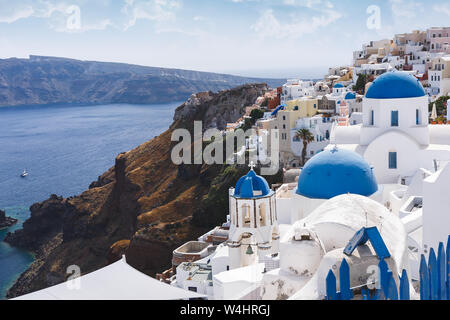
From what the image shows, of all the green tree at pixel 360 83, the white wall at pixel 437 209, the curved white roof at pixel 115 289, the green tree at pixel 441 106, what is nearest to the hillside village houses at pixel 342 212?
the white wall at pixel 437 209

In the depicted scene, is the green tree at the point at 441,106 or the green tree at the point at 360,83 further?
the green tree at the point at 360,83

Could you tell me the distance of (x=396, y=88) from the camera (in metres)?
19.0

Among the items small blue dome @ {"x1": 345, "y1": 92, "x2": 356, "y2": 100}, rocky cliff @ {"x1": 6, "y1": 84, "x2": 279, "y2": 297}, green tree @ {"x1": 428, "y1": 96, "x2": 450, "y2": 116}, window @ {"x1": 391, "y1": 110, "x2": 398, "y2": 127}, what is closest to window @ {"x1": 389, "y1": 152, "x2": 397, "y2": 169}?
window @ {"x1": 391, "y1": 110, "x2": 398, "y2": 127}

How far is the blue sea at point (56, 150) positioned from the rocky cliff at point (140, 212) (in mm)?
3240

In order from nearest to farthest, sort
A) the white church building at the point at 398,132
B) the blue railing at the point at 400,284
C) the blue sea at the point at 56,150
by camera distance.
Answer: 1. the blue railing at the point at 400,284
2. the white church building at the point at 398,132
3. the blue sea at the point at 56,150

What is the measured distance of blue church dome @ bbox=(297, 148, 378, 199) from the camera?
1533 cm

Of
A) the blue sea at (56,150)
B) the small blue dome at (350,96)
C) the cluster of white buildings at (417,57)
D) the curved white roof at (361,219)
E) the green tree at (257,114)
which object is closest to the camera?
the curved white roof at (361,219)

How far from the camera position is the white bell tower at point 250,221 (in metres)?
15.8

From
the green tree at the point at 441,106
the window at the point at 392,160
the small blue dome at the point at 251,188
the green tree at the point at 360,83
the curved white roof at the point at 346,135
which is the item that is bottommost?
the small blue dome at the point at 251,188

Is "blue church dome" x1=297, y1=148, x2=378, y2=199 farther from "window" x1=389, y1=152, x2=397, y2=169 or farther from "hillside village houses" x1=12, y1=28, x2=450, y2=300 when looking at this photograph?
"window" x1=389, y1=152, x2=397, y2=169

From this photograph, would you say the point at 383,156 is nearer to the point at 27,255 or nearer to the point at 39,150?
the point at 27,255

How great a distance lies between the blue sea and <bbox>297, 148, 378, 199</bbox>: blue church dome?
3383 centimetres

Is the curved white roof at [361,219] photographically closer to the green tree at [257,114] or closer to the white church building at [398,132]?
the white church building at [398,132]

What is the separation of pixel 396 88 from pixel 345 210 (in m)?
9.10
